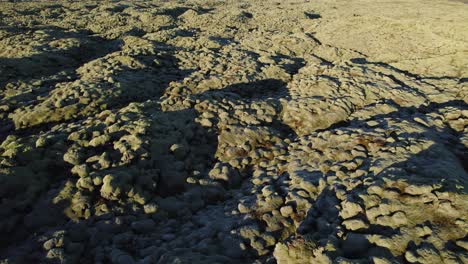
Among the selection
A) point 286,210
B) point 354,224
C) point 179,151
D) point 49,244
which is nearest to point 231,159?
point 179,151

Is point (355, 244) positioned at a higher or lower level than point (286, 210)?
higher

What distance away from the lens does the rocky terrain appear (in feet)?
18.6

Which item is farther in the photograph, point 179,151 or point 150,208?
point 179,151

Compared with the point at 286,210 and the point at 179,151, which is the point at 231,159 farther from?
the point at 286,210

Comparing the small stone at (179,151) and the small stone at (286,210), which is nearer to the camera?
the small stone at (286,210)

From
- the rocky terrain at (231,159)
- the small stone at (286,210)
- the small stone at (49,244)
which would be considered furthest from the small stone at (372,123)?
the small stone at (49,244)

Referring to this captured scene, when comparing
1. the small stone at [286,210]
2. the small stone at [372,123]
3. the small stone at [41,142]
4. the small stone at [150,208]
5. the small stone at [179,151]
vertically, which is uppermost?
the small stone at [372,123]

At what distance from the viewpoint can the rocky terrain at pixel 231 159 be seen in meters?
5.68

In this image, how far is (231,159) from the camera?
339 inches

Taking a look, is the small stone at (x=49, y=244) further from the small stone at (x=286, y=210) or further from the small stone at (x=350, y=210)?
the small stone at (x=350, y=210)

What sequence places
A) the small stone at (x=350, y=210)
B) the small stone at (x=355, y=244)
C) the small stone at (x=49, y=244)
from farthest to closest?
the small stone at (x=350, y=210)
the small stone at (x=49, y=244)
the small stone at (x=355, y=244)

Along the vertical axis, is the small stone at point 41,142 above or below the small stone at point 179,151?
above

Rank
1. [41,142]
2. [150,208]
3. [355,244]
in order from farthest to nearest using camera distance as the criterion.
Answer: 1. [41,142]
2. [150,208]
3. [355,244]

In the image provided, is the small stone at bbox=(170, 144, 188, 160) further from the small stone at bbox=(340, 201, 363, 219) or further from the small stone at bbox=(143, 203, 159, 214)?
the small stone at bbox=(340, 201, 363, 219)
